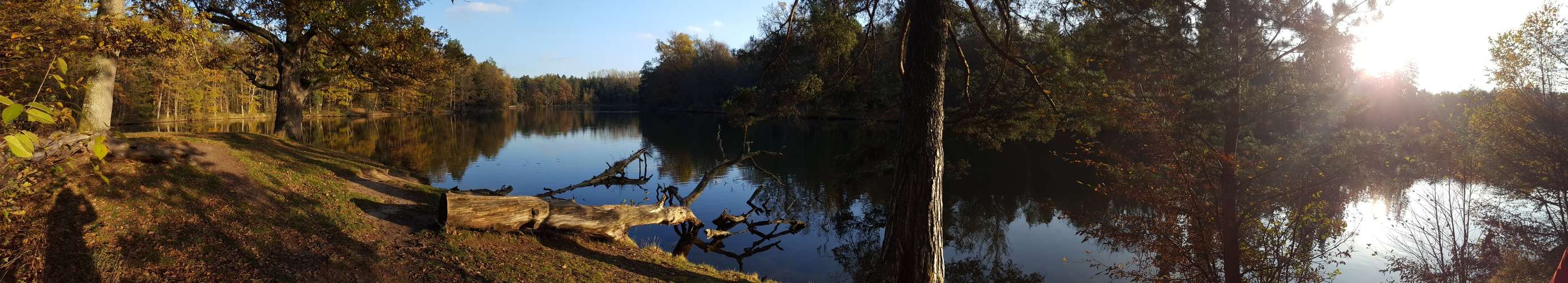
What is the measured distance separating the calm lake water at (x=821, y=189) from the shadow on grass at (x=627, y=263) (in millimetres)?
2041

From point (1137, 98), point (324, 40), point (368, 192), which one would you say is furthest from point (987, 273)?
point (324, 40)

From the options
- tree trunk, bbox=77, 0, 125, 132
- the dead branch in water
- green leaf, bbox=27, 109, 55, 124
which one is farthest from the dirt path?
green leaf, bbox=27, 109, 55, 124

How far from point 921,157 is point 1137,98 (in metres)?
7.46

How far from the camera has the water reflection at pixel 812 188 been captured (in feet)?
33.3

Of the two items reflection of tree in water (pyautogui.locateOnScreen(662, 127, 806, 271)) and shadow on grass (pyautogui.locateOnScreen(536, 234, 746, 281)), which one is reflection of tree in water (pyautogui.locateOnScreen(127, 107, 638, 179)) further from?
shadow on grass (pyautogui.locateOnScreen(536, 234, 746, 281))

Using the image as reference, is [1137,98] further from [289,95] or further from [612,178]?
[289,95]

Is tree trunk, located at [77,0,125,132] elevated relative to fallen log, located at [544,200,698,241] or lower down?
elevated

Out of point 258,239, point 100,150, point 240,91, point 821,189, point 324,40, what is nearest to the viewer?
point 100,150

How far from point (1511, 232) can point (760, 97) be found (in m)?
19.3

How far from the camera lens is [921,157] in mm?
5457

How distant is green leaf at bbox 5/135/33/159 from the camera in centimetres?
118

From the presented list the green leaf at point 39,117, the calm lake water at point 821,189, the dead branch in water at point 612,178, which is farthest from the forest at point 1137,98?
the green leaf at point 39,117

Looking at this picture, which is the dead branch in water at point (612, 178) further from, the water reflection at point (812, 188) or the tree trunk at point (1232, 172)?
the tree trunk at point (1232, 172)

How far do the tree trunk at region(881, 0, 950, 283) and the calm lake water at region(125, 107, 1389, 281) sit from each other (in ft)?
11.4
